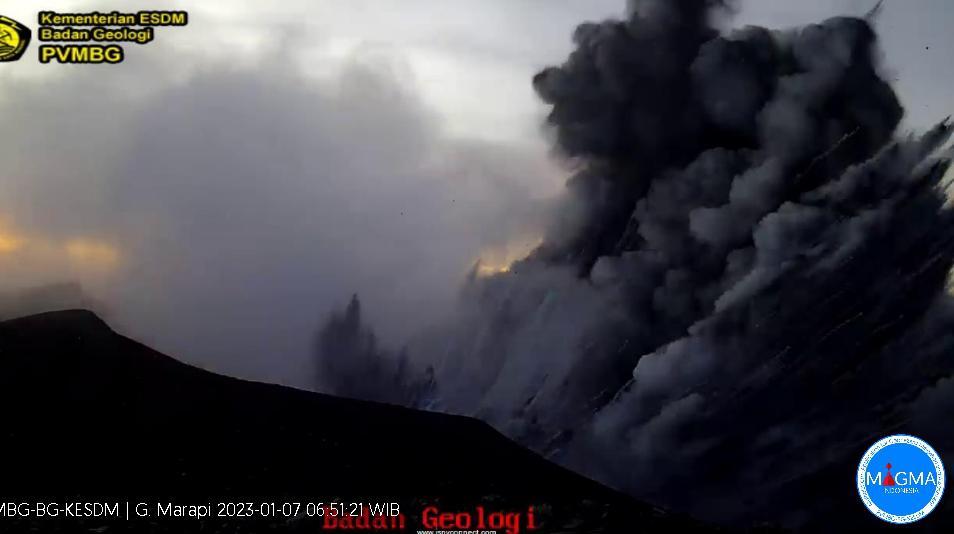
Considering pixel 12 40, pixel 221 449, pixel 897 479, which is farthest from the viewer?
pixel 221 449

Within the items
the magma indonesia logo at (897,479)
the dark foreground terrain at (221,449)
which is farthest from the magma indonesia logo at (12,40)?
the magma indonesia logo at (897,479)

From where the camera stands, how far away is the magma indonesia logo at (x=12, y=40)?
3834cm

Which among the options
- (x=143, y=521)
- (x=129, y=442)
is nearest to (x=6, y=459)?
(x=129, y=442)

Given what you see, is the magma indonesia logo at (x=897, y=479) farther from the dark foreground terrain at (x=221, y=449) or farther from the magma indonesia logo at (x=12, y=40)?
the magma indonesia logo at (x=12, y=40)

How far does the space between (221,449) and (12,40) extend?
101 feet

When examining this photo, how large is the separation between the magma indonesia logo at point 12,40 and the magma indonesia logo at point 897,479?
46657mm

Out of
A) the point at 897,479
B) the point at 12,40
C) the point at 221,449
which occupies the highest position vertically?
the point at 12,40

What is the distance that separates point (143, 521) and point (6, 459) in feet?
54.1

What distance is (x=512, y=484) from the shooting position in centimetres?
5572

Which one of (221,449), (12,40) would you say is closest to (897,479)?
(221,449)

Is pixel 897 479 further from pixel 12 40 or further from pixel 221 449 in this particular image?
pixel 12 40

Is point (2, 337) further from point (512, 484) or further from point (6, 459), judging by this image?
point (512, 484)

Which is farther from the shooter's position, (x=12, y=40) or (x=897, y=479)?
(x=12, y=40)

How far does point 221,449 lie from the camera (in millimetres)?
Result: 54688
